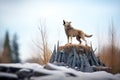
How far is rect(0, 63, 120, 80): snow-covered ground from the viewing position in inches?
125

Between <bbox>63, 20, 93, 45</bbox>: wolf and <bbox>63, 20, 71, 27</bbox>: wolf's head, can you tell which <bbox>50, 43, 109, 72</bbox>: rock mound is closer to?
<bbox>63, 20, 93, 45</bbox>: wolf

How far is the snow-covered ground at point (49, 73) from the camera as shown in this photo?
3176 millimetres

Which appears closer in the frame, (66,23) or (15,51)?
(15,51)

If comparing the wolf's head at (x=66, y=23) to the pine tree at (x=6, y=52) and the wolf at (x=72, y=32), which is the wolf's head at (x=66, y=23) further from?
the pine tree at (x=6, y=52)

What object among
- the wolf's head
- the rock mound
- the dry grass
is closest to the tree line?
the dry grass

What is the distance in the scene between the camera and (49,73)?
127 inches

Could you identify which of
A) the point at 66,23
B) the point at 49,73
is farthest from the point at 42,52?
the point at 66,23

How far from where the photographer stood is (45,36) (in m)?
3.43

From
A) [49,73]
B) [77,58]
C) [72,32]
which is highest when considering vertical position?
[72,32]

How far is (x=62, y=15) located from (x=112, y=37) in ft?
1.99

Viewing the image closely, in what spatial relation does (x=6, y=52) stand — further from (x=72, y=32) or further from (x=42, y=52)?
(x=72, y=32)

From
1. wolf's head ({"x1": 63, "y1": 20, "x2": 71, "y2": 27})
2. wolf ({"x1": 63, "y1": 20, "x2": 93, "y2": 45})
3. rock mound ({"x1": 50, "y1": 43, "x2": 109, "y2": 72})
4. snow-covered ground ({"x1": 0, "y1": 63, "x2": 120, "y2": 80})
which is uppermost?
A: wolf's head ({"x1": 63, "y1": 20, "x2": 71, "y2": 27})

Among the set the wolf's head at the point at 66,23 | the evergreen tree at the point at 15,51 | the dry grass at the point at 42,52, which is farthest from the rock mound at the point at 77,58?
the evergreen tree at the point at 15,51

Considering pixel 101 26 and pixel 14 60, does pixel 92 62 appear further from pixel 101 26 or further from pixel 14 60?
pixel 14 60
